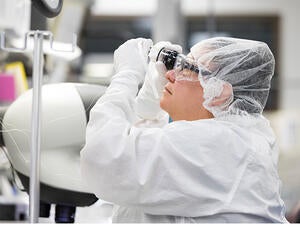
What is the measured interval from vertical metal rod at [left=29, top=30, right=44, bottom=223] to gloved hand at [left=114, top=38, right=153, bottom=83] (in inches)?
5.8

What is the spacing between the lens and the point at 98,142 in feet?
3.61

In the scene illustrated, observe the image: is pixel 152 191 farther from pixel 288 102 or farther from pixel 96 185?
pixel 288 102

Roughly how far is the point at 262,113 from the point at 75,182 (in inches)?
15.7

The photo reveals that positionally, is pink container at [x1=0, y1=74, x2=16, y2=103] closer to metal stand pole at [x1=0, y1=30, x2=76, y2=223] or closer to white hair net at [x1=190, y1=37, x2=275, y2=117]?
metal stand pole at [x1=0, y1=30, x2=76, y2=223]

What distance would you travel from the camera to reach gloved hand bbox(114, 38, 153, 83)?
1145mm

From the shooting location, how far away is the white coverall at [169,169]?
1.11 m

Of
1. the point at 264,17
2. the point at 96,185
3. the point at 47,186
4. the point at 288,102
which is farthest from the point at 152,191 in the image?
the point at 288,102

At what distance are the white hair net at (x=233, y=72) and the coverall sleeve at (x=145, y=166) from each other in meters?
0.09

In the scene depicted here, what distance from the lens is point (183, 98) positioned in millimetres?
1179

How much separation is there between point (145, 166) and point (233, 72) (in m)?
0.26

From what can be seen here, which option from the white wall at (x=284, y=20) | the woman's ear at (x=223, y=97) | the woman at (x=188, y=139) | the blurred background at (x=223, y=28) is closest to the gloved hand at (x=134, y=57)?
the woman at (x=188, y=139)

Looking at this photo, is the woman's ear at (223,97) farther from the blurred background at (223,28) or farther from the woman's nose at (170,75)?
the blurred background at (223,28)

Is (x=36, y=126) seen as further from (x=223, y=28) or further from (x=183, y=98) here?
Result: (x=223, y=28)
